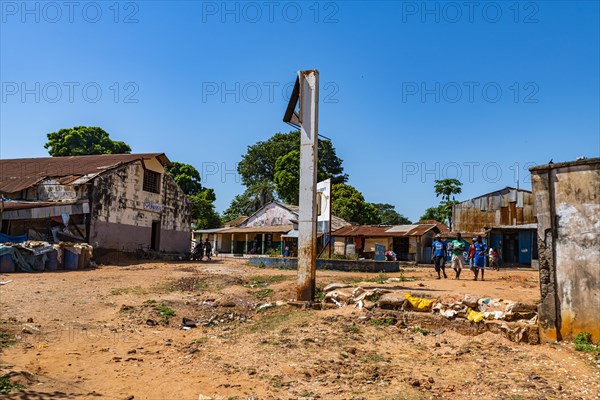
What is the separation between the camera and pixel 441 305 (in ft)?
29.1

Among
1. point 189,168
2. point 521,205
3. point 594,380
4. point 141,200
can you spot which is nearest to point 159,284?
point 594,380

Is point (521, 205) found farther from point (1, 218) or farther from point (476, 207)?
point (1, 218)

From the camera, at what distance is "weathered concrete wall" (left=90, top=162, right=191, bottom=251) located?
2406 cm

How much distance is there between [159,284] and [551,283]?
10805 mm

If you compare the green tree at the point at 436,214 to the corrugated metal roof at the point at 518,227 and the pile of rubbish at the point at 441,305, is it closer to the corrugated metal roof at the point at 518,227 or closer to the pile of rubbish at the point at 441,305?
the corrugated metal roof at the point at 518,227

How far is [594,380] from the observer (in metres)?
5.88

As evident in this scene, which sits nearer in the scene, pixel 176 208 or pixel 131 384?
pixel 131 384

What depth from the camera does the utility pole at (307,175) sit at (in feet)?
36.0

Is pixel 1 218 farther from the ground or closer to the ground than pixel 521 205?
closer to the ground

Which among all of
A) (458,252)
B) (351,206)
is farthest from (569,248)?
(351,206)

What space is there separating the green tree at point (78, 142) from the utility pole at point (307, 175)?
→ 39.5 meters

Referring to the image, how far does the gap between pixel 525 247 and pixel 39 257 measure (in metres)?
28.9

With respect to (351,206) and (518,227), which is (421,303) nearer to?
(518,227)

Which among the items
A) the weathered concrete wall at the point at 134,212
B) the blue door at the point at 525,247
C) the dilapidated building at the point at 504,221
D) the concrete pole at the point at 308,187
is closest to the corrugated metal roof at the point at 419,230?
the dilapidated building at the point at 504,221
